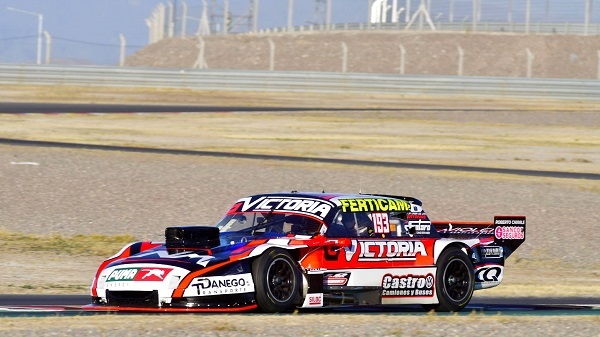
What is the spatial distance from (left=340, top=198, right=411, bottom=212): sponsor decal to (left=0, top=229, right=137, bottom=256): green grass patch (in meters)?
6.34

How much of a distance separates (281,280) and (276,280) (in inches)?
2.8

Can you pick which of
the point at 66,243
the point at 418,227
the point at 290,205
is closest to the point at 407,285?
the point at 418,227

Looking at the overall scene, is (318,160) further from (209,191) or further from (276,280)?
(276,280)

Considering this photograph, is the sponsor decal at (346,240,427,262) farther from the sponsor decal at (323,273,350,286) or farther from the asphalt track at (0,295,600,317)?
the asphalt track at (0,295,600,317)

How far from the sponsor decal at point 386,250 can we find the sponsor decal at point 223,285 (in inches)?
49.6

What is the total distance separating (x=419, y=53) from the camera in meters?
70.5

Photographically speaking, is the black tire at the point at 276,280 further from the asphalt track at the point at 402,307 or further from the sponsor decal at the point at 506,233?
the sponsor decal at the point at 506,233

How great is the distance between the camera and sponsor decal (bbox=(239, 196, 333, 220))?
37.7ft

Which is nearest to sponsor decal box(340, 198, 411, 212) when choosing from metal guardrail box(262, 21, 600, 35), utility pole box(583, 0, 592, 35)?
utility pole box(583, 0, 592, 35)

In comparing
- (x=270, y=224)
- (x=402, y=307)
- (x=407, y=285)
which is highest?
(x=270, y=224)

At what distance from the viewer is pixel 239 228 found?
462 inches

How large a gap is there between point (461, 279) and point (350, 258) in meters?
1.50

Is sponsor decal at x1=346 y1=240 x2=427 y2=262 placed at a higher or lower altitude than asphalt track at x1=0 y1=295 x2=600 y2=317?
higher

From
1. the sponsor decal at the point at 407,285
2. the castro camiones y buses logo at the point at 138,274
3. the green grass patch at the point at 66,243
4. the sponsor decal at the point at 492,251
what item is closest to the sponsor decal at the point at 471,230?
the sponsor decal at the point at 492,251
